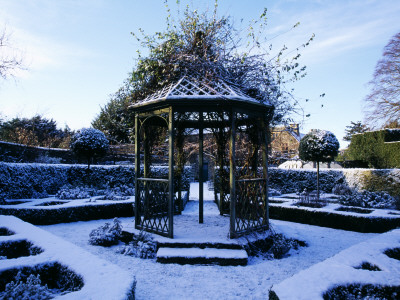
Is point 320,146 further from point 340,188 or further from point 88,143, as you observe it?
point 88,143

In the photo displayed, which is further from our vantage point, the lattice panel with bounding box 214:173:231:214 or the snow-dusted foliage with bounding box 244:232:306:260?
the lattice panel with bounding box 214:173:231:214

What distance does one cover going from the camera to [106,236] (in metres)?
5.20

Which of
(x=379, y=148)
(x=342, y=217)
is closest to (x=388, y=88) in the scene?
(x=379, y=148)

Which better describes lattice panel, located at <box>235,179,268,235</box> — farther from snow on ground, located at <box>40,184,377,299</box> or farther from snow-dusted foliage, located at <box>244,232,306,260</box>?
snow on ground, located at <box>40,184,377,299</box>

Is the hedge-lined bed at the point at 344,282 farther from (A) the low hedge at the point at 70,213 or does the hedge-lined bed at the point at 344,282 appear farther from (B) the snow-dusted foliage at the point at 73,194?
(B) the snow-dusted foliage at the point at 73,194

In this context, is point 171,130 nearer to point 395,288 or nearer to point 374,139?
point 395,288

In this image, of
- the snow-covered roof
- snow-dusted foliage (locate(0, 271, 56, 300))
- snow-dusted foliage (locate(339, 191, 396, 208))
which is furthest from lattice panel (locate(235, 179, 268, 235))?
snow-dusted foliage (locate(339, 191, 396, 208))

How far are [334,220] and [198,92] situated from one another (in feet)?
16.9

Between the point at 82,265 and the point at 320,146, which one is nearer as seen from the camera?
the point at 82,265

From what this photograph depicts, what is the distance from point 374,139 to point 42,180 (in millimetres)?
20559

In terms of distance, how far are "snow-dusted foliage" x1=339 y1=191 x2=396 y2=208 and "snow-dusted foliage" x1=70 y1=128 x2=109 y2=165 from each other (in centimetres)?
975

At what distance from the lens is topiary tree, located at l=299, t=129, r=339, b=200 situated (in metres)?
10.1

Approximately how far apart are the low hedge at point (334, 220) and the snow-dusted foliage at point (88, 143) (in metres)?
7.68

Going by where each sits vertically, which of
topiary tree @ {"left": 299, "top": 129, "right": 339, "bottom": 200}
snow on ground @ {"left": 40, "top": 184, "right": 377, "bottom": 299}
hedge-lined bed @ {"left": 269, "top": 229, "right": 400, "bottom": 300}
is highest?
topiary tree @ {"left": 299, "top": 129, "right": 339, "bottom": 200}
